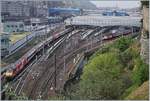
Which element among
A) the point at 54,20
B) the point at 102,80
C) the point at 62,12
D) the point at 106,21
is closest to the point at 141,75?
the point at 102,80

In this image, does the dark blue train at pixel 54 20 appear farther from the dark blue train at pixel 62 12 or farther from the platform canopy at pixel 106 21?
the platform canopy at pixel 106 21

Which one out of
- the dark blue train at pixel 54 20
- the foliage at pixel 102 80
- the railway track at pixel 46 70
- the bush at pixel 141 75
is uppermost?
the bush at pixel 141 75

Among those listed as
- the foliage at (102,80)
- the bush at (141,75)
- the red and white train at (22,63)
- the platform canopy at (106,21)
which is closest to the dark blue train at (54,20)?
the platform canopy at (106,21)

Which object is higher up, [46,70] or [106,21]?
[106,21]

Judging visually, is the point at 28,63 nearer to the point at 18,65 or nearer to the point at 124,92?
the point at 18,65

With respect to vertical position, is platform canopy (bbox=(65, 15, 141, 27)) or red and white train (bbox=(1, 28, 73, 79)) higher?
platform canopy (bbox=(65, 15, 141, 27))

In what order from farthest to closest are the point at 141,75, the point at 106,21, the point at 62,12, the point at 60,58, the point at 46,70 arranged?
the point at 62,12 → the point at 106,21 → the point at 60,58 → the point at 46,70 → the point at 141,75

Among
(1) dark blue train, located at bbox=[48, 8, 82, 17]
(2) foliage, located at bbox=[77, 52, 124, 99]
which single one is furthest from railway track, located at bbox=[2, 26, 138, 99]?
(1) dark blue train, located at bbox=[48, 8, 82, 17]

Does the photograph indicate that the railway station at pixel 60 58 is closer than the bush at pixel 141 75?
No

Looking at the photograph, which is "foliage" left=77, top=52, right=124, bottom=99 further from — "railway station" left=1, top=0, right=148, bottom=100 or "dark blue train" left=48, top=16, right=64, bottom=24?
"dark blue train" left=48, top=16, right=64, bottom=24

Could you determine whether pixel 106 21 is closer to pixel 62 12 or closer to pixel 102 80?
pixel 62 12

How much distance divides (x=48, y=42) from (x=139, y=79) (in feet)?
30.5

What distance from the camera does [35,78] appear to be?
9.50 metres

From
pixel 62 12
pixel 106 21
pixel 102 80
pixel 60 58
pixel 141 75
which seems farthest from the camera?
pixel 62 12
